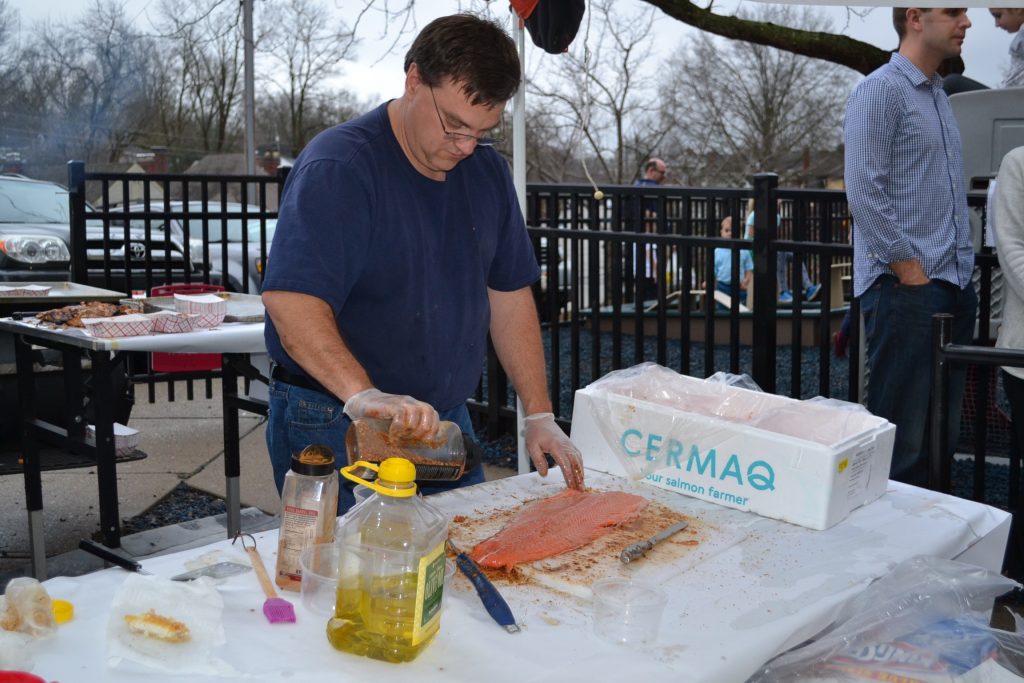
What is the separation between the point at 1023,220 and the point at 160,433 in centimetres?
567

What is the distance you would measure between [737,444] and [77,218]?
15.9ft

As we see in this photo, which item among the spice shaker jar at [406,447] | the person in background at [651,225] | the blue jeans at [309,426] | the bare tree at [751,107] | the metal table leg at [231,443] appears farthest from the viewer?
the bare tree at [751,107]

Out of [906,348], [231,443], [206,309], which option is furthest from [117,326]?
[906,348]

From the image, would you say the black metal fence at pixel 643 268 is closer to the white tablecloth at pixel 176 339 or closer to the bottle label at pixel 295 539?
the white tablecloth at pixel 176 339

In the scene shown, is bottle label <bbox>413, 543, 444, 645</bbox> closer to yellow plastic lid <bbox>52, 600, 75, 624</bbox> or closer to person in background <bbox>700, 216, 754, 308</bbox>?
yellow plastic lid <bbox>52, 600, 75, 624</bbox>

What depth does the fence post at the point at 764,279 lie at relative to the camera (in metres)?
4.54

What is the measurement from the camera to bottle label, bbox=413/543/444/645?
1.49 metres

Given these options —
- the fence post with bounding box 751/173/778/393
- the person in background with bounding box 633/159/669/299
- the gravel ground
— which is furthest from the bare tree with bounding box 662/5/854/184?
the fence post with bounding box 751/173/778/393

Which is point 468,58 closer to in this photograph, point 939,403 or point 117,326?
point 939,403

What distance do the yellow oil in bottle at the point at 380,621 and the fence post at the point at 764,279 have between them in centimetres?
336

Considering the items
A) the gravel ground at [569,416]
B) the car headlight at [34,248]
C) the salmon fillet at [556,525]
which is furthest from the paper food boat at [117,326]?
the car headlight at [34,248]

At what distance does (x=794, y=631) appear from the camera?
170 cm

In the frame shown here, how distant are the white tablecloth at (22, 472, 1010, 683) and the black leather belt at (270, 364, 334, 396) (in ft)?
1.83

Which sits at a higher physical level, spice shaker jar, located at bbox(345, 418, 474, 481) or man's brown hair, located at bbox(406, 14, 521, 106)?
man's brown hair, located at bbox(406, 14, 521, 106)
